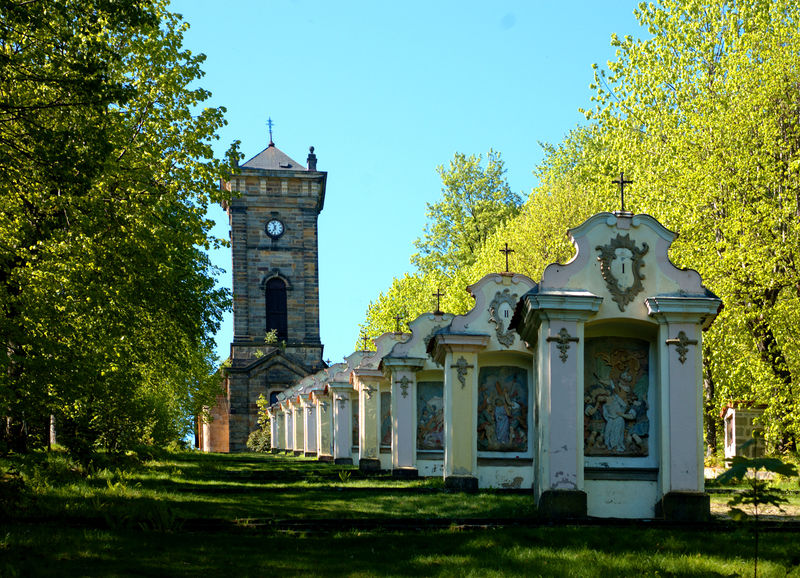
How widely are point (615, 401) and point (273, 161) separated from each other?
239 ft

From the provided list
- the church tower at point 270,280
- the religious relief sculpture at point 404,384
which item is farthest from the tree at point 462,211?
the religious relief sculpture at point 404,384

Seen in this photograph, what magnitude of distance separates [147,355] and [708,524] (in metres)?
17.1

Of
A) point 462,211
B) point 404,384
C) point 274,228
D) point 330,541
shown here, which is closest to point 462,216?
point 462,211

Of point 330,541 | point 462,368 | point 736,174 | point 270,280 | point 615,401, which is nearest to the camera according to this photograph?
point 330,541

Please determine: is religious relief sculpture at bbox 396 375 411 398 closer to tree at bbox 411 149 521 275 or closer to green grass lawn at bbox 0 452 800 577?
green grass lawn at bbox 0 452 800 577

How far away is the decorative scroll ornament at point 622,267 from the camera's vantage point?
16062 mm

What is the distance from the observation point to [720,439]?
33.4 m

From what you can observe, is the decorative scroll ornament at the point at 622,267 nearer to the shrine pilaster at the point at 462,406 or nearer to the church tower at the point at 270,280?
the shrine pilaster at the point at 462,406

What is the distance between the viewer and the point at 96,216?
61.4 feet

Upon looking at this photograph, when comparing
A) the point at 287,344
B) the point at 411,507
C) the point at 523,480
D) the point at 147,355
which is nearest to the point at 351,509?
the point at 411,507

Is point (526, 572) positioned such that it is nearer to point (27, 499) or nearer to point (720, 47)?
point (27, 499)

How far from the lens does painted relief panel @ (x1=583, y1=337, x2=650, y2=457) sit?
16250mm

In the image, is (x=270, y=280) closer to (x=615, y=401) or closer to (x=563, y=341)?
(x=615, y=401)

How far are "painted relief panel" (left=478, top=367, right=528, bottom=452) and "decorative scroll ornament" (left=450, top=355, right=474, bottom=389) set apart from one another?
1.51ft
